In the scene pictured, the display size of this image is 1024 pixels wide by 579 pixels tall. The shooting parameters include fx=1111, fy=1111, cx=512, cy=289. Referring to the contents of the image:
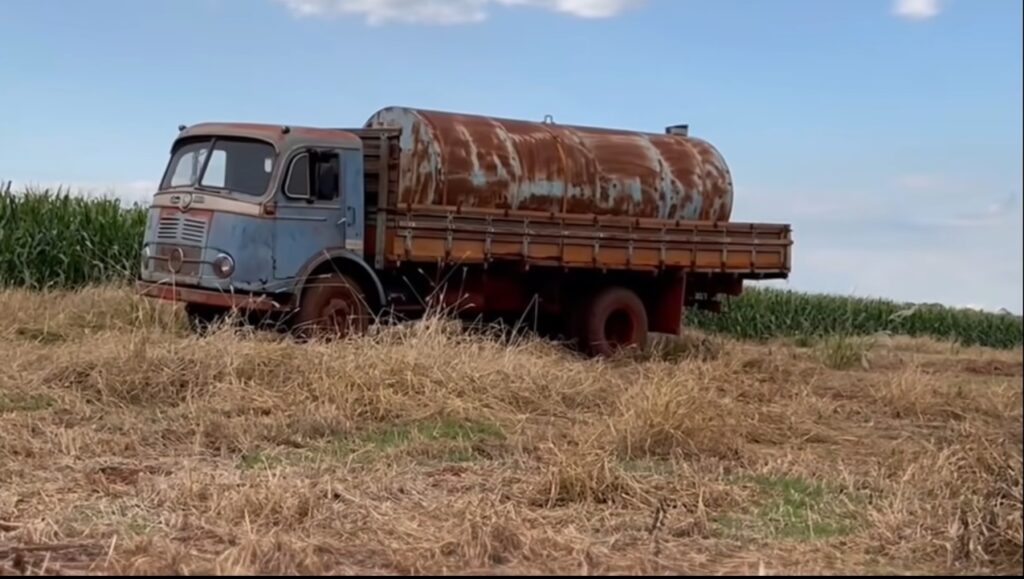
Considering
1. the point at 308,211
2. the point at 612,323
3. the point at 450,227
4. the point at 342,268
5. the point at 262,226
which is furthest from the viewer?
the point at 612,323

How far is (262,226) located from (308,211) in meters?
0.57

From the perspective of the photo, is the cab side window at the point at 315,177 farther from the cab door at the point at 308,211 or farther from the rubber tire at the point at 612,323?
the rubber tire at the point at 612,323

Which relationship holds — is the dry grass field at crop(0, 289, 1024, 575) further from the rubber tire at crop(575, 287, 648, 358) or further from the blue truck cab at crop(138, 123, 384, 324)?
the rubber tire at crop(575, 287, 648, 358)

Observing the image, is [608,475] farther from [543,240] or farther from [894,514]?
[543,240]

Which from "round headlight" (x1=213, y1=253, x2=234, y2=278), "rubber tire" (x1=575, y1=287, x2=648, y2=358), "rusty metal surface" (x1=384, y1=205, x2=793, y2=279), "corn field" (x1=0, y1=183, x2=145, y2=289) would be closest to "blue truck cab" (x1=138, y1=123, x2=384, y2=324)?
"round headlight" (x1=213, y1=253, x2=234, y2=278)

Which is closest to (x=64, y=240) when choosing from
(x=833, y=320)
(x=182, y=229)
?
(x=182, y=229)

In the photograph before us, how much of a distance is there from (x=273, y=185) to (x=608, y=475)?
6.93 m

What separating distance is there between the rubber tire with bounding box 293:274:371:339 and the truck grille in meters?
1.21

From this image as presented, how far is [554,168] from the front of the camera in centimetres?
1351

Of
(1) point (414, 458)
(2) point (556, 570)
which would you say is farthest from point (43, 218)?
(2) point (556, 570)

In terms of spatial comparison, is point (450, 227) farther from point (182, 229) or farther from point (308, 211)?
point (182, 229)

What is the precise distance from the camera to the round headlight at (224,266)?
11.2 meters

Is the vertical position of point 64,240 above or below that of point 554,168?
below

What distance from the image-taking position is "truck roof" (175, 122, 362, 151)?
38.5 feet
